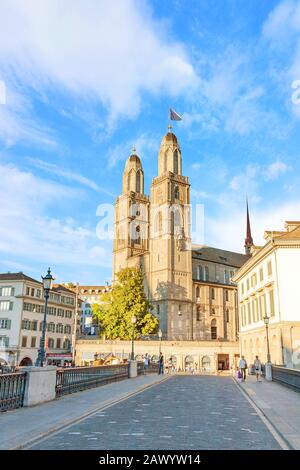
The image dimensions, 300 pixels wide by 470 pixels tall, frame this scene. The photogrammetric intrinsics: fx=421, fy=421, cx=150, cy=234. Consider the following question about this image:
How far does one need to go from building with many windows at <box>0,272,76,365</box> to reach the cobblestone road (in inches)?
1948

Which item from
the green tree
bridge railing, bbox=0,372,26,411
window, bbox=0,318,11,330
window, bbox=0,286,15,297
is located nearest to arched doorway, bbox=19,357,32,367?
window, bbox=0,318,11,330

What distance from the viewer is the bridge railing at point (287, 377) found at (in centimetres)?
2046

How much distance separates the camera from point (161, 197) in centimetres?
8144

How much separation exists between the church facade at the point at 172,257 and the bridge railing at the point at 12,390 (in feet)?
191

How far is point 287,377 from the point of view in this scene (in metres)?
23.2

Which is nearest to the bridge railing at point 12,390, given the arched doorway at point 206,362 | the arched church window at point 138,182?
the arched doorway at point 206,362

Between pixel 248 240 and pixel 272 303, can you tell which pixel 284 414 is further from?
pixel 248 240

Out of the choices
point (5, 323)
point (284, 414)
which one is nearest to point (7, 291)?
point (5, 323)

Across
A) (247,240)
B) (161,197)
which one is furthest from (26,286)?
(247,240)

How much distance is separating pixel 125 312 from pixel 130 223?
30803mm

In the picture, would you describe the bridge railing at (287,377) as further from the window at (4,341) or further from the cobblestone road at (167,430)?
the window at (4,341)

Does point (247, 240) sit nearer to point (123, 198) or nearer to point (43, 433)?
point (123, 198)

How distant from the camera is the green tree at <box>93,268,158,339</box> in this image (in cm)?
6072

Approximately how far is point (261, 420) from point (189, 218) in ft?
233
